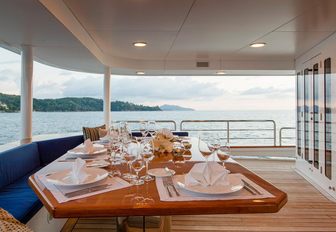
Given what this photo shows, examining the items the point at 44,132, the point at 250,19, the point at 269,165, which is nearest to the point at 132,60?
the point at 44,132

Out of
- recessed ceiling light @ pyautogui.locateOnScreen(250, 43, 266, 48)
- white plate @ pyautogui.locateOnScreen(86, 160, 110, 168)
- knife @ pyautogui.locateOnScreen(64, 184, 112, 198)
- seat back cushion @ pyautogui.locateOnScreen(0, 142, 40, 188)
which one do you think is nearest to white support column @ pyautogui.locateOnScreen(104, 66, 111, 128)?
seat back cushion @ pyautogui.locateOnScreen(0, 142, 40, 188)

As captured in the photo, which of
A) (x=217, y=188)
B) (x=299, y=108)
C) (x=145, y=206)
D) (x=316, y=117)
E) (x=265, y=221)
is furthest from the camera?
(x=299, y=108)

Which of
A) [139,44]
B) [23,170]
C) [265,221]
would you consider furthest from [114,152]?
[139,44]

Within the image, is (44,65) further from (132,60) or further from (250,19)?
(250,19)

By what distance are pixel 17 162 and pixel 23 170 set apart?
17 centimetres

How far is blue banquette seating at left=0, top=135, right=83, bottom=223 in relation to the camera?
192 centimetres

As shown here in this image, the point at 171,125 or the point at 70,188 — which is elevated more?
the point at 171,125

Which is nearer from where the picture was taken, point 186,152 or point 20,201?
point 20,201

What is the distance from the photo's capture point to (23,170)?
277 cm

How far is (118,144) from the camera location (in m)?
1.91

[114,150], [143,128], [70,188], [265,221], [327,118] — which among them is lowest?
[265,221]

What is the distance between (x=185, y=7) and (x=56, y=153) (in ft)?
7.69

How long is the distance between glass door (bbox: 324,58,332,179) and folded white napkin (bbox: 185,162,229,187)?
9.14 feet

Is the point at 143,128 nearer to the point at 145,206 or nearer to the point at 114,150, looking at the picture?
the point at 114,150
